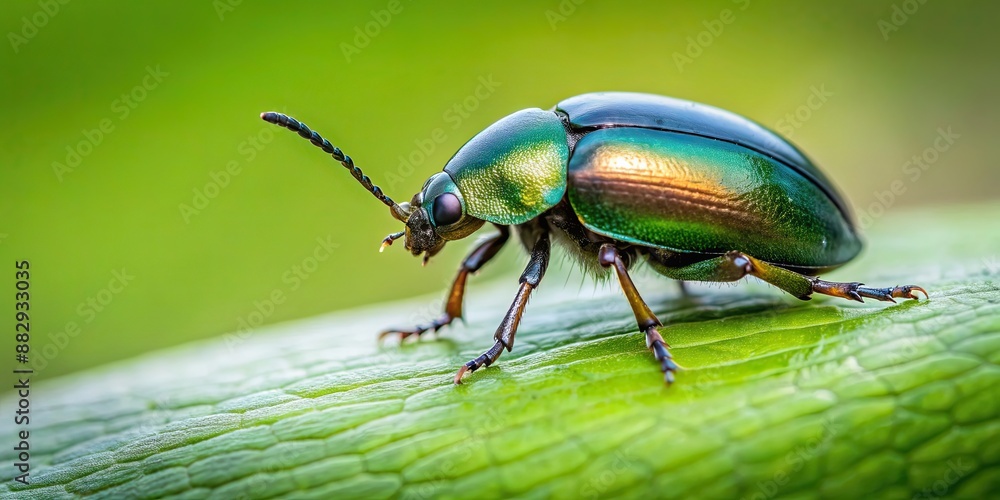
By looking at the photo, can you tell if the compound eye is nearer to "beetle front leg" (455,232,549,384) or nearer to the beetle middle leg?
"beetle front leg" (455,232,549,384)

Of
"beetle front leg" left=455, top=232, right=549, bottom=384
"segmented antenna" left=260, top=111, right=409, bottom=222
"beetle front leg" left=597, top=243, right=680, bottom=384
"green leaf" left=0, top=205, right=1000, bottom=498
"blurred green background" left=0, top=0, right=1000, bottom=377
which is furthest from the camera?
"blurred green background" left=0, top=0, right=1000, bottom=377

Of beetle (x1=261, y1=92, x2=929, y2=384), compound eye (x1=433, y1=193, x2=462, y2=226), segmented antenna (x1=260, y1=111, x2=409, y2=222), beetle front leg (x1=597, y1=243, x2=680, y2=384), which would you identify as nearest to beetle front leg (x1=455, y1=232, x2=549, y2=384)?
beetle (x1=261, y1=92, x2=929, y2=384)

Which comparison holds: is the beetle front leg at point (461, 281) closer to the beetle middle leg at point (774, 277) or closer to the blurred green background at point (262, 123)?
the blurred green background at point (262, 123)

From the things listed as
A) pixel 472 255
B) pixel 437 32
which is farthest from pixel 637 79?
pixel 472 255

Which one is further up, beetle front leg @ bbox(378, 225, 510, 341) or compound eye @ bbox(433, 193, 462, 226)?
compound eye @ bbox(433, 193, 462, 226)

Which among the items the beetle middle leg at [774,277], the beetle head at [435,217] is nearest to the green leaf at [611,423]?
the beetle middle leg at [774,277]

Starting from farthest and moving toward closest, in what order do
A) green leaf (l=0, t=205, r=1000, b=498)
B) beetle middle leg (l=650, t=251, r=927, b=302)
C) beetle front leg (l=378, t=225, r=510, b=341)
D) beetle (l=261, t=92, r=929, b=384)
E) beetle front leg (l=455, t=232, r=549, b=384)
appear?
beetle front leg (l=378, t=225, r=510, b=341), beetle (l=261, t=92, r=929, b=384), beetle middle leg (l=650, t=251, r=927, b=302), beetle front leg (l=455, t=232, r=549, b=384), green leaf (l=0, t=205, r=1000, b=498)

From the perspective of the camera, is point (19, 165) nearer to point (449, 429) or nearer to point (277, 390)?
point (277, 390)

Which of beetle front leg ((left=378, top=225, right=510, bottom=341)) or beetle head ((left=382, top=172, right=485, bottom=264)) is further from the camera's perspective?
beetle front leg ((left=378, top=225, right=510, bottom=341))
